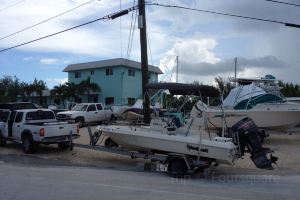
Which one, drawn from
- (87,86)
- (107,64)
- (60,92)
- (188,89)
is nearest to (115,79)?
(107,64)

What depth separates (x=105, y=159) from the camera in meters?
17.1

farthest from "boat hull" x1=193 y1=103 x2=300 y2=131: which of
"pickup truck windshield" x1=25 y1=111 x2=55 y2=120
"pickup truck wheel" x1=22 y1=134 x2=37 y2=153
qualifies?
"pickup truck wheel" x1=22 y1=134 x2=37 y2=153

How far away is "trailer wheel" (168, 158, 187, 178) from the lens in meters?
13.0

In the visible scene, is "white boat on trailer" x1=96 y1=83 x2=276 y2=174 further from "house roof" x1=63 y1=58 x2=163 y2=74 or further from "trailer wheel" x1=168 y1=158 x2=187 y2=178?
"house roof" x1=63 y1=58 x2=163 y2=74

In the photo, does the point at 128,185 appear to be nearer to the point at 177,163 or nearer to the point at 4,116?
the point at 177,163

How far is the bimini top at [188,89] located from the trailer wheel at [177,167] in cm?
239

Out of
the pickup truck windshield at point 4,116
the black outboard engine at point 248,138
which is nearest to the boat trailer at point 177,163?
the black outboard engine at point 248,138

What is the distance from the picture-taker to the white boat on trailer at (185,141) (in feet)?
41.1

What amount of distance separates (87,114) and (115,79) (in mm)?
16908

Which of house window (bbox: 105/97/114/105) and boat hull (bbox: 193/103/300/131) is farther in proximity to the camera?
house window (bbox: 105/97/114/105)

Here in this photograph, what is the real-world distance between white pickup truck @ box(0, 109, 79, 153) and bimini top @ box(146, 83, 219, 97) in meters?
5.49

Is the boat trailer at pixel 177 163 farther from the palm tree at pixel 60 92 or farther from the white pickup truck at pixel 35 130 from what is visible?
the palm tree at pixel 60 92

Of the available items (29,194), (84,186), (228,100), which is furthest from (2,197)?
(228,100)

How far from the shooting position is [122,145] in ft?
50.2
